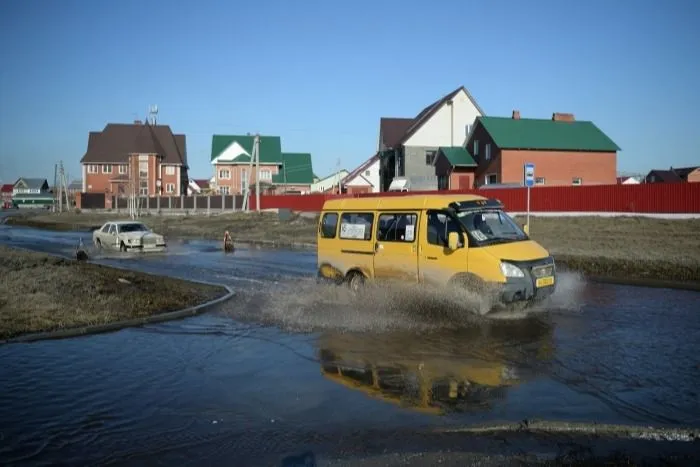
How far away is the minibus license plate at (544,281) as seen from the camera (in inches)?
431

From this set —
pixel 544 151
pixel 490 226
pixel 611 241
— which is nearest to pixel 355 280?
pixel 490 226

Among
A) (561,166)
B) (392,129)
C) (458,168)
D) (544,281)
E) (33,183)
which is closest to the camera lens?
(544,281)

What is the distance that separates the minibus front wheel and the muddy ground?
337 inches

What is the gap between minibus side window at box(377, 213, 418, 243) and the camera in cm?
1198

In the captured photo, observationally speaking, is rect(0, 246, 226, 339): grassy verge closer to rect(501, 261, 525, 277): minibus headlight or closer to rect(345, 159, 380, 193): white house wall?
rect(501, 261, 525, 277): minibus headlight

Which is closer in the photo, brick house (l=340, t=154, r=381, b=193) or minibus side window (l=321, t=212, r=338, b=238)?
minibus side window (l=321, t=212, r=338, b=238)

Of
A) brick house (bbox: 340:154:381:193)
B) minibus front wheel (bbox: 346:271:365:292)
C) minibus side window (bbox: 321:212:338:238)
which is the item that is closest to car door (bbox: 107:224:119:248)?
minibus side window (bbox: 321:212:338:238)

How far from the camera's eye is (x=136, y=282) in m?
15.3

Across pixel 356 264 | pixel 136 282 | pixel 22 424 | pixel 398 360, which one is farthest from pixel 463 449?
pixel 136 282

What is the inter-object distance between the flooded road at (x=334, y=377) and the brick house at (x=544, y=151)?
135 feet

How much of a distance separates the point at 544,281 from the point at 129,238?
21120mm

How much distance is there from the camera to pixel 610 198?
109 ft

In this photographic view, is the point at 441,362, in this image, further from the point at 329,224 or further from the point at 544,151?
the point at 544,151

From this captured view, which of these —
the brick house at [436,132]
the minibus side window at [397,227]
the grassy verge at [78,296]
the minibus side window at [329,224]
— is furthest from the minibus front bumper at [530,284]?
the brick house at [436,132]
